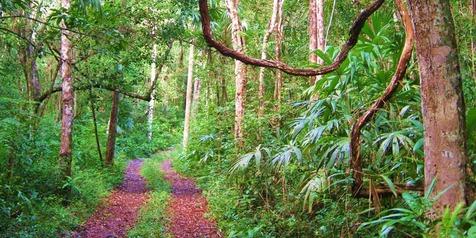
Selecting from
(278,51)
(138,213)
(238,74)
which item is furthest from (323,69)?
(238,74)

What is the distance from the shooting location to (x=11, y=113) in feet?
27.5

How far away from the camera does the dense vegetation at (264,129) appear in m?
3.89

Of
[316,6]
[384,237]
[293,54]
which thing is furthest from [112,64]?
[384,237]

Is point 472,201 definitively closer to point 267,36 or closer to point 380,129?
point 380,129

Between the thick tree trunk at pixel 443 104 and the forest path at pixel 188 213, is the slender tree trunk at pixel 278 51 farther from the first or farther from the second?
the thick tree trunk at pixel 443 104

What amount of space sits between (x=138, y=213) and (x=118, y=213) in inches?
18.9

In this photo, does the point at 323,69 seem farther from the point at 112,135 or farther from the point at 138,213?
the point at 112,135

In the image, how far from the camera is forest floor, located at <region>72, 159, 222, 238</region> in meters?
8.85

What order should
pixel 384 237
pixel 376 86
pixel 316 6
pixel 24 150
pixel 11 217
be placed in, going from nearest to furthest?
pixel 384 237
pixel 376 86
pixel 11 217
pixel 24 150
pixel 316 6

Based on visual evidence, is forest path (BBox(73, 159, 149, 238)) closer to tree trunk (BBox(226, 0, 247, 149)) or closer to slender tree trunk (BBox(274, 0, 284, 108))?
tree trunk (BBox(226, 0, 247, 149))

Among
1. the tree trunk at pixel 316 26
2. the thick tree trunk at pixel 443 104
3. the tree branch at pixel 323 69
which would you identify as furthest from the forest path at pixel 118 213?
the thick tree trunk at pixel 443 104

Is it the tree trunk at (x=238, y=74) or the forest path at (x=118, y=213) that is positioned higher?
the tree trunk at (x=238, y=74)

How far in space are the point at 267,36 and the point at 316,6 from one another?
2478 mm

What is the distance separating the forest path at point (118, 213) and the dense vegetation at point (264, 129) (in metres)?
0.30
